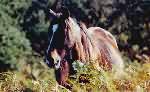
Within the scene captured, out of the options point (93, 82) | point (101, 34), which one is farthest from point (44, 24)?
point (93, 82)

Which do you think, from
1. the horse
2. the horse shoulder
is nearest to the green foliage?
the horse shoulder

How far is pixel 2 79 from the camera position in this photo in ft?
22.4

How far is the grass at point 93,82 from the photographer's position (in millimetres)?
5516

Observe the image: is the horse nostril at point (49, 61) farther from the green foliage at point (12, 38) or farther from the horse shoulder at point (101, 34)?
the green foliage at point (12, 38)

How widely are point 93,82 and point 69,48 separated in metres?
1.40

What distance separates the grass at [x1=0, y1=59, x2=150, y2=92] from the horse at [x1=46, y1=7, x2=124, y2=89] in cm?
20

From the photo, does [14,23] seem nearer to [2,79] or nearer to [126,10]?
[126,10]

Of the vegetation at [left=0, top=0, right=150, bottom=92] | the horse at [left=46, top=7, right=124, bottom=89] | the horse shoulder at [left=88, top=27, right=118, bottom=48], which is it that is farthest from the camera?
the vegetation at [left=0, top=0, right=150, bottom=92]

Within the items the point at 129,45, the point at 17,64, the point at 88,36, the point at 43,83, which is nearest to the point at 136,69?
the point at 43,83

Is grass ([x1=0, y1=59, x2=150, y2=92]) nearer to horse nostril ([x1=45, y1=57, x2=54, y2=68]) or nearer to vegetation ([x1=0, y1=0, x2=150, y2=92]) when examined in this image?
horse nostril ([x1=45, y1=57, x2=54, y2=68])

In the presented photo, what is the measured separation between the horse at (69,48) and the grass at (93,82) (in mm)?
197

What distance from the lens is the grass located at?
5.52 metres

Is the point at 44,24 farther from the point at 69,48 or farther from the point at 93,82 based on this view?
the point at 93,82

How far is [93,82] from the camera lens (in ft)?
19.5
